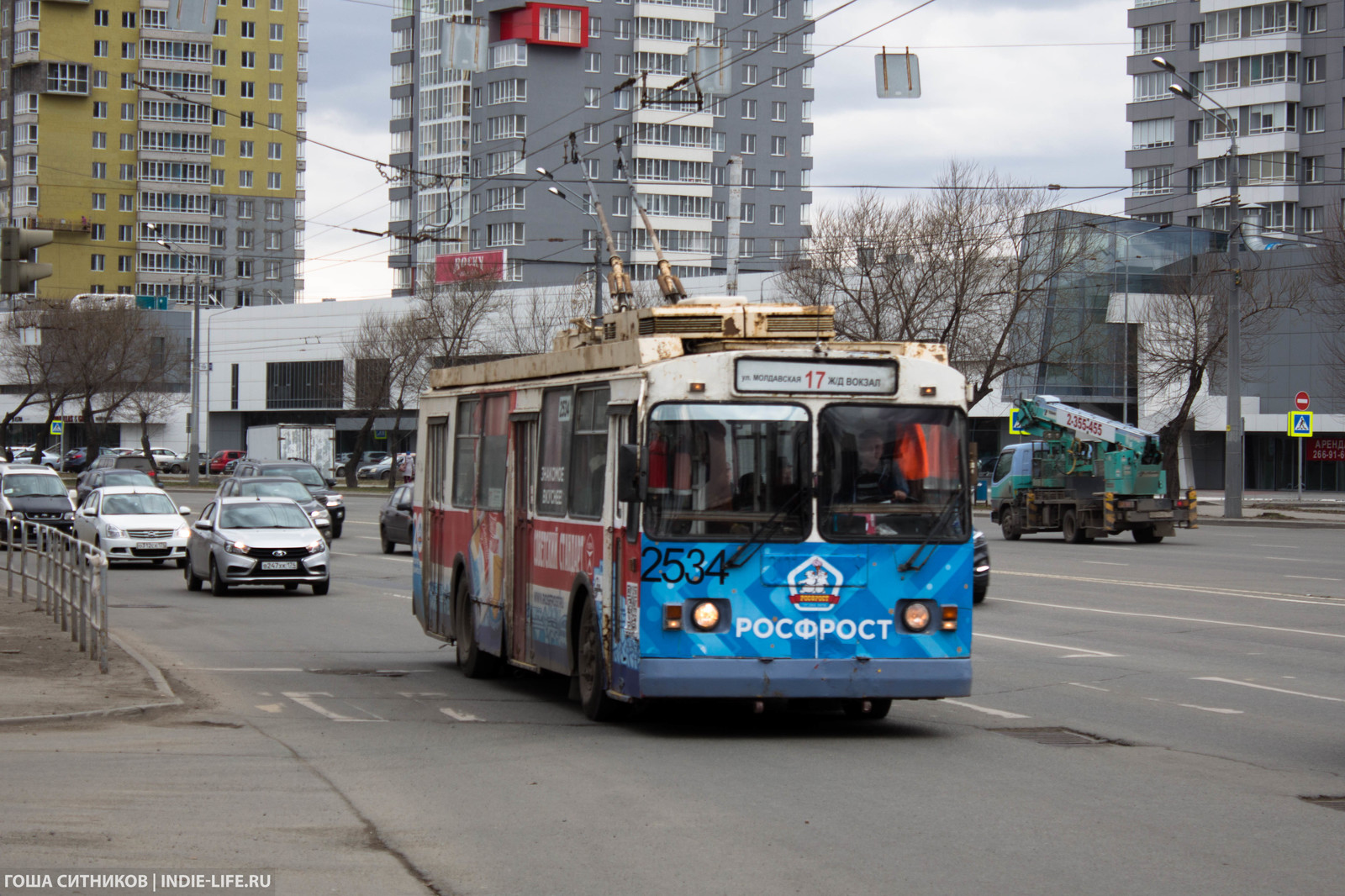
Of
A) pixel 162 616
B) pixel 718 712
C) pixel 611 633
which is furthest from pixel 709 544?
pixel 162 616

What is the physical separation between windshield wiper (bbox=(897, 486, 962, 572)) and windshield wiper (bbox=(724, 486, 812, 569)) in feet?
2.61

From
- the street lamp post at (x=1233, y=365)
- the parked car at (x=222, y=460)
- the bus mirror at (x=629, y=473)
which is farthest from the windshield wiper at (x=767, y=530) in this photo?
the parked car at (x=222, y=460)

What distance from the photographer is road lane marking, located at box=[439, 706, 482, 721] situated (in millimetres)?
12172

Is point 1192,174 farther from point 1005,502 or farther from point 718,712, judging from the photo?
point 718,712

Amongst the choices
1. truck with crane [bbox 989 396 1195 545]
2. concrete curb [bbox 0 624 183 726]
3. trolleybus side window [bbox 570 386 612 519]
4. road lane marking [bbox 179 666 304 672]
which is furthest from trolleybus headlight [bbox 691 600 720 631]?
truck with crane [bbox 989 396 1195 545]

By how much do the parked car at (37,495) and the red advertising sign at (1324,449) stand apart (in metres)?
55.7

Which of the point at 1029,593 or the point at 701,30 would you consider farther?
the point at 701,30

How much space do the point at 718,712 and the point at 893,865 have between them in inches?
201

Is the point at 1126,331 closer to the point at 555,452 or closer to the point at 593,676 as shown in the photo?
the point at 555,452

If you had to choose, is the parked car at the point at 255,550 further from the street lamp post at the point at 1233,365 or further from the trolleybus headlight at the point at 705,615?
the street lamp post at the point at 1233,365

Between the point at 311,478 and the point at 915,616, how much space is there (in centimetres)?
3250

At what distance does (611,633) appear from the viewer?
11148mm

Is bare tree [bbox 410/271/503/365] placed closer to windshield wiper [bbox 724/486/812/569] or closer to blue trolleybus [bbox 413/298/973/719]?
blue trolleybus [bbox 413/298/973/719]

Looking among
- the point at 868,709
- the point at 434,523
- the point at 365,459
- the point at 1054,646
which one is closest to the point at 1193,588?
the point at 1054,646
